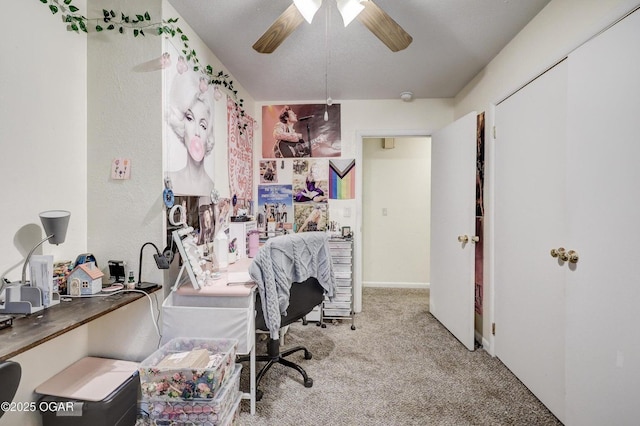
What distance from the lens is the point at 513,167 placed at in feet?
6.70

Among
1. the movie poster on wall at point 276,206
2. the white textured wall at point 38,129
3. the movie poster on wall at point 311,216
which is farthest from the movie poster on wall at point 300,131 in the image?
the white textured wall at point 38,129

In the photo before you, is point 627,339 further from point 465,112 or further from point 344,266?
point 465,112

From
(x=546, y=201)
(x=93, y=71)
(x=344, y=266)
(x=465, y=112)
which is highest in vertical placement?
(x=465, y=112)

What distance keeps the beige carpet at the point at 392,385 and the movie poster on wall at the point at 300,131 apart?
1892 millimetres

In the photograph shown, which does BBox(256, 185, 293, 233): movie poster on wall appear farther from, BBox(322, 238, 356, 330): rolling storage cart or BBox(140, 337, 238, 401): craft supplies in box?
BBox(140, 337, 238, 401): craft supplies in box

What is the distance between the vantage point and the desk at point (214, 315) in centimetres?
157

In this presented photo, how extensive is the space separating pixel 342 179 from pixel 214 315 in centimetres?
209

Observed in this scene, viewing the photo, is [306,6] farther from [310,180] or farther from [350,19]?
[310,180]

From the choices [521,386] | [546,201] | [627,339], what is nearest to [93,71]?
[546,201]

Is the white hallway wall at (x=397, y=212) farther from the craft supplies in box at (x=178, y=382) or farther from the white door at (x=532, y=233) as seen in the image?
the craft supplies in box at (x=178, y=382)

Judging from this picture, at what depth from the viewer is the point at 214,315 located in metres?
1.58

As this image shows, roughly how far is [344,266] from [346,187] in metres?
0.90

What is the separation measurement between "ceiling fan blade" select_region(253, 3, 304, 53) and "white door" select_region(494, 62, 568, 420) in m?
1.48

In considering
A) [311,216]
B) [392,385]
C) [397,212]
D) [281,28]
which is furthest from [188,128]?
[397,212]
